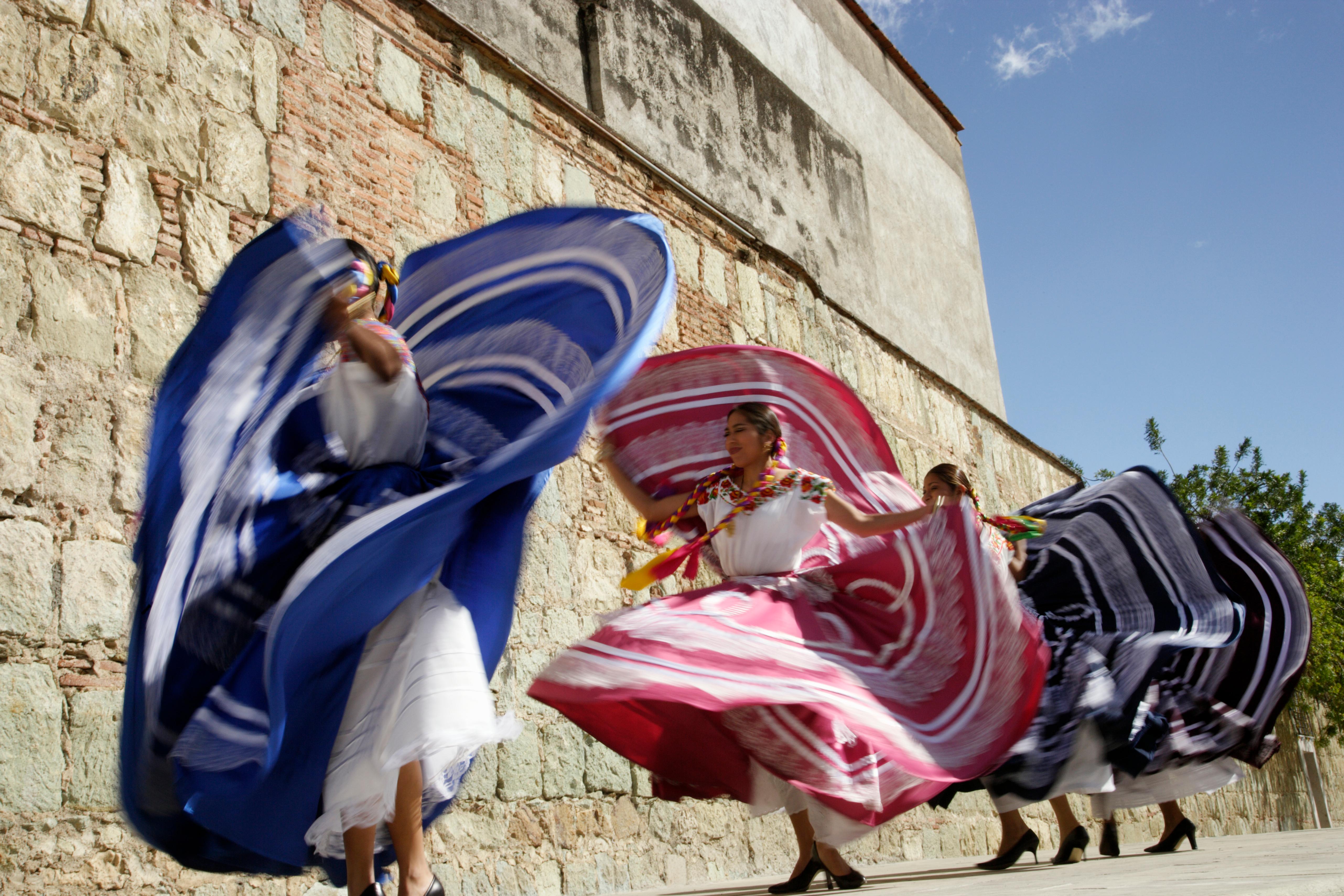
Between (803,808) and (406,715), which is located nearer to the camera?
(406,715)

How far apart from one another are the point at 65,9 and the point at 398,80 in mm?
1592

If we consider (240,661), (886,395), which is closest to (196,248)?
(240,661)

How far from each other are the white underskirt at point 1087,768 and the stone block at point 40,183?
4115 mm

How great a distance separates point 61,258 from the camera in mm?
3818

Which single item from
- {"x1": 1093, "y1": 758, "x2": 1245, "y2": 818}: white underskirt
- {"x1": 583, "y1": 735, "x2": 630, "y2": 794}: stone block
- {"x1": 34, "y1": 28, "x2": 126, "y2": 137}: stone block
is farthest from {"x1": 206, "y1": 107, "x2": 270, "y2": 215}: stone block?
{"x1": 1093, "y1": 758, "x2": 1245, "y2": 818}: white underskirt

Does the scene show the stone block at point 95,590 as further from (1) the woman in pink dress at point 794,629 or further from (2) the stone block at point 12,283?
(1) the woman in pink dress at point 794,629

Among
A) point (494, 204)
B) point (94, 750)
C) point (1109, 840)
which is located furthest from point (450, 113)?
point (1109, 840)

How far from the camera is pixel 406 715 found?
8.25ft

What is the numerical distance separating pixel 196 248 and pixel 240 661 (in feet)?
7.38

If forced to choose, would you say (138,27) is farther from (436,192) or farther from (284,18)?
(436,192)

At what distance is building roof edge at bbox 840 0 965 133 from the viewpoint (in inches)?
504

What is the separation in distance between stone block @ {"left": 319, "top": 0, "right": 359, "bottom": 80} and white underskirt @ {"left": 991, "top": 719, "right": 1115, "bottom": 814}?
13.9ft

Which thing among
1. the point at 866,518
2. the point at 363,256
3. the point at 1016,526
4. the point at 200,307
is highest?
the point at 200,307

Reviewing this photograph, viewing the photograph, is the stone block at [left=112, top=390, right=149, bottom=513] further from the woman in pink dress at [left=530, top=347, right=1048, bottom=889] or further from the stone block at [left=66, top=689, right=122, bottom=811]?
the woman in pink dress at [left=530, top=347, right=1048, bottom=889]
